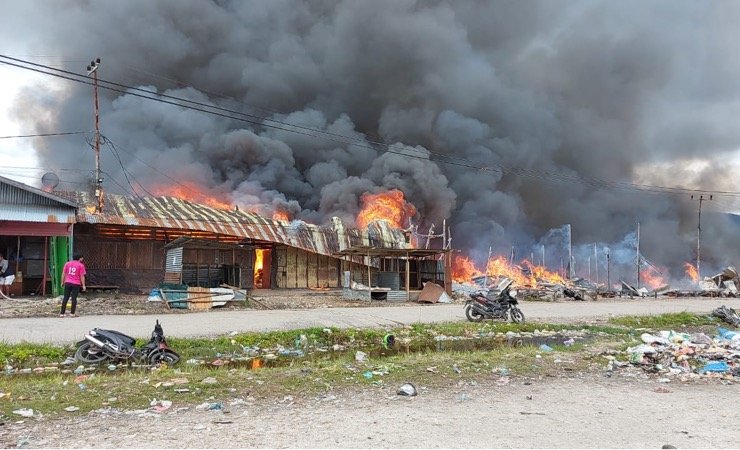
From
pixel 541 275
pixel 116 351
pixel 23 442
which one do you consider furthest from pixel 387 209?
pixel 23 442

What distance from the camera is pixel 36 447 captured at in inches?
176

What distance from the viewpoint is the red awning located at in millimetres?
18766

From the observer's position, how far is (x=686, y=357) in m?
9.36

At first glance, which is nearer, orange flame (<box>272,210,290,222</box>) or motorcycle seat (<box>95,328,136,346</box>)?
motorcycle seat (<box>95,328,136,346</box>)

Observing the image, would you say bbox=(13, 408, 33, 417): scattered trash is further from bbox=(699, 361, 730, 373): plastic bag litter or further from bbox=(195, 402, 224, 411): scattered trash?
bbox=(699, 361, 730, 373): plastic bag litter

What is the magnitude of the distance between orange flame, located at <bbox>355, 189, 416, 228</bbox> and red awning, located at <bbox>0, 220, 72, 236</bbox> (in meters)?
26.8

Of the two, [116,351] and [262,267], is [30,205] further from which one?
[116,351]

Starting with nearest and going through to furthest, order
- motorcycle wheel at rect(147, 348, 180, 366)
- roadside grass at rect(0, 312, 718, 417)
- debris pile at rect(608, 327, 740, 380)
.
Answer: roadside grass at rect(0, 312, 718, 417), debris pile at rect(608, 327, 740, 380), motorcycle wheel at rect(147, 348, 180, 366)

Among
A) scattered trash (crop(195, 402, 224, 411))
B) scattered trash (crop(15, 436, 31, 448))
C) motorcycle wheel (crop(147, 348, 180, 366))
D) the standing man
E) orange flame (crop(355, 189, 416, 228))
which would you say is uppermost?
orange flame (crop(355, 189, 416, 228))

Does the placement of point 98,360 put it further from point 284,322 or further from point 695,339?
point 695,339

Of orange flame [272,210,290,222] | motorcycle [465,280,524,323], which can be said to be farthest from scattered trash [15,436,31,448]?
orange flame [272,210,290,222]

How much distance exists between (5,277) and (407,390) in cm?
1901

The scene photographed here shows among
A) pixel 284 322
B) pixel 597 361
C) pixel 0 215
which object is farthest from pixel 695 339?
pixel 0 215

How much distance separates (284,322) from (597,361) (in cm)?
806
